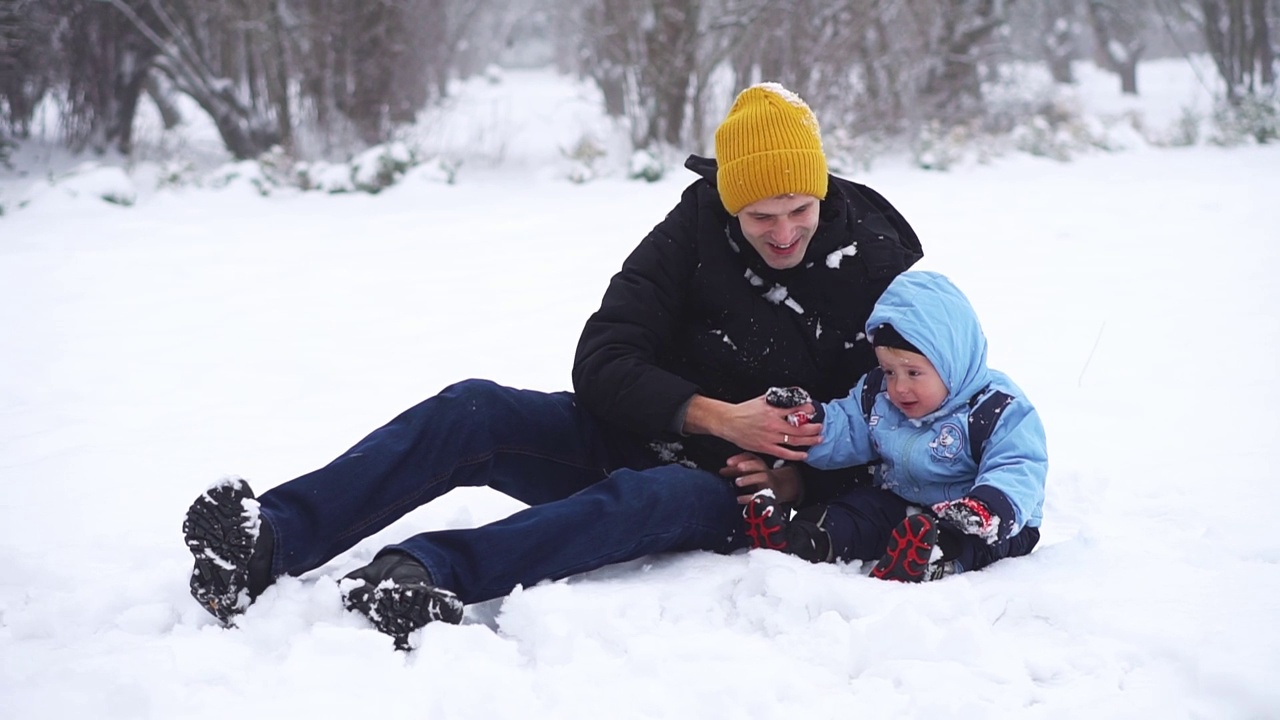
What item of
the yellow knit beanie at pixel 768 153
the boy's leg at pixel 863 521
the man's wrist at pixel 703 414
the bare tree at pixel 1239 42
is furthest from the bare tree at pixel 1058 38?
the man's wrist at pixel 703 414

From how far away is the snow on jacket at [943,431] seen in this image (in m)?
2.35

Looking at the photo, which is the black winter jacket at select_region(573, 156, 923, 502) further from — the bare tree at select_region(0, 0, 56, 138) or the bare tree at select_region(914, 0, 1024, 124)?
the bare tree at select_region(914, 0, 1024, 124)

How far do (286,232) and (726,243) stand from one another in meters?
5.25

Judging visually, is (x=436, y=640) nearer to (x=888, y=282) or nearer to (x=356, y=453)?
(x=356, y=453)

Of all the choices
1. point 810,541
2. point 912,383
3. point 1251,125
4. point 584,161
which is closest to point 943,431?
point 912,383

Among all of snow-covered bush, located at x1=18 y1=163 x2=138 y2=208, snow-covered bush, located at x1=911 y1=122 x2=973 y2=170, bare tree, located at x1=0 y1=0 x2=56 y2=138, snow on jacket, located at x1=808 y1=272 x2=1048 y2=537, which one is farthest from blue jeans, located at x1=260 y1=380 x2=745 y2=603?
bare tree, located at x1=0 y1=0 x2=56 y2=138

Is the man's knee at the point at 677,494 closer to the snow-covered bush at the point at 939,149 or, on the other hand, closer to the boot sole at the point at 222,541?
the boot sole at the point at 222,541

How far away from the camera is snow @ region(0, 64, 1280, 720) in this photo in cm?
189

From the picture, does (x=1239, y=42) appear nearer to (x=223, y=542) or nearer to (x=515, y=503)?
(x=515, y=503)

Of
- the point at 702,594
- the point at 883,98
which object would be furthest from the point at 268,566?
the point at 883,98

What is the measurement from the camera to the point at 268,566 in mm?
2174

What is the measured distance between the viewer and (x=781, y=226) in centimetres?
253

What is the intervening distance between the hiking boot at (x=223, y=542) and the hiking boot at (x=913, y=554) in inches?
49.2

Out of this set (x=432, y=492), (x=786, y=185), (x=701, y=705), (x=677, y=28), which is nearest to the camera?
(x=701, y=705)
